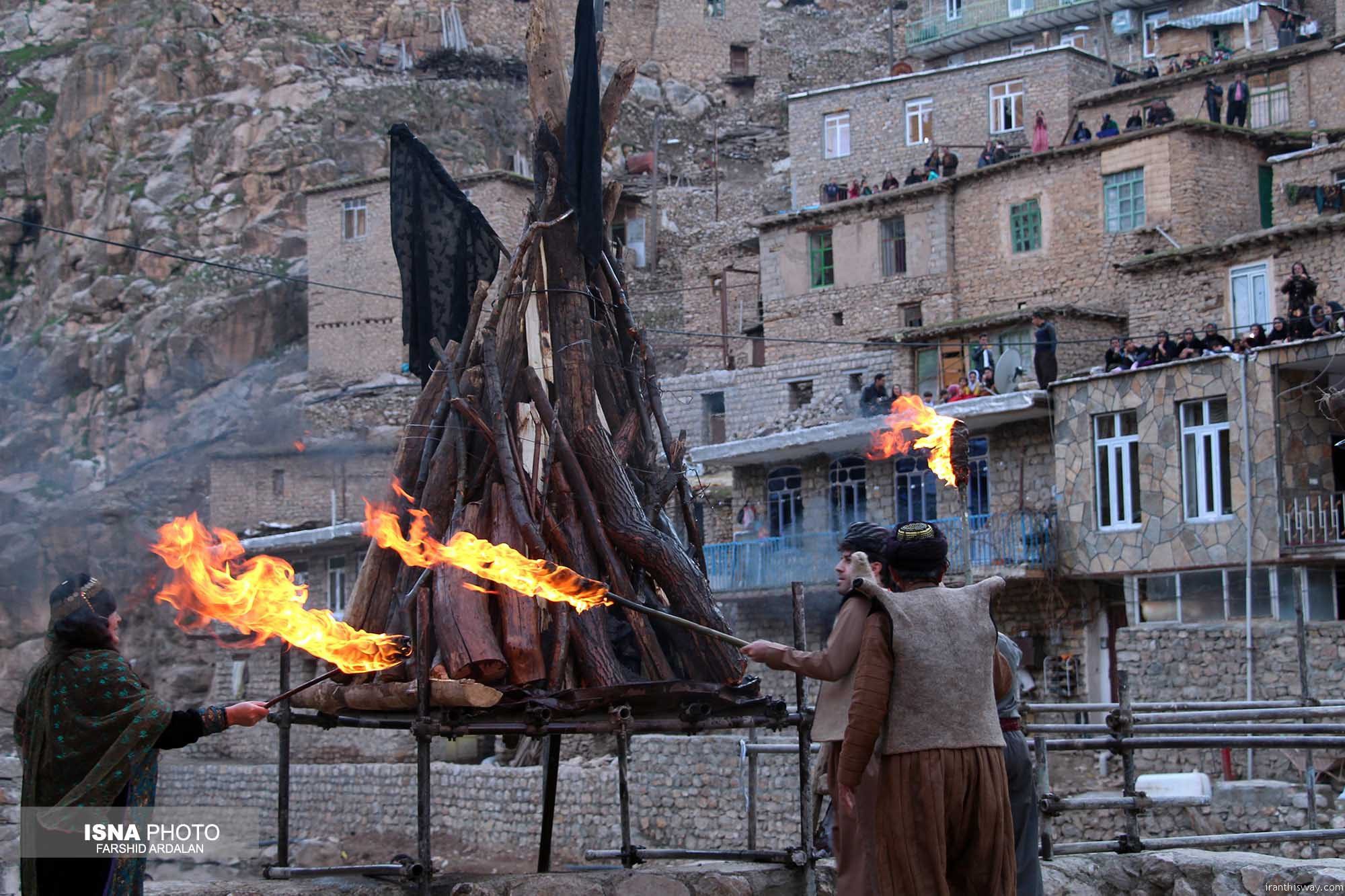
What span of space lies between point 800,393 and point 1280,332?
42.1 ft

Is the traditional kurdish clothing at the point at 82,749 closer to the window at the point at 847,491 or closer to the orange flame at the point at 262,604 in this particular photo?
the orange flame at the point at 262,604

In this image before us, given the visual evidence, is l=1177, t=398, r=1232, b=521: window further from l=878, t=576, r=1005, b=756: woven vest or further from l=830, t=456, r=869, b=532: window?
l=878, t=576, r=1005, b=756: woven vest

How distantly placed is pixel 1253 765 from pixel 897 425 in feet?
20.2

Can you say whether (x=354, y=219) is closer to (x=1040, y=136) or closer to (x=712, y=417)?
(x=712, y=417)

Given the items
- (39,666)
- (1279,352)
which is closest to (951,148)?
(1279,352)

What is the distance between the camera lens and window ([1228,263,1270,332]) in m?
27.6

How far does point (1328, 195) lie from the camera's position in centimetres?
2889

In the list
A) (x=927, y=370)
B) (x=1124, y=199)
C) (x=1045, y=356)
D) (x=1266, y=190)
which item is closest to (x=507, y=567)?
(x=1045, y=356)

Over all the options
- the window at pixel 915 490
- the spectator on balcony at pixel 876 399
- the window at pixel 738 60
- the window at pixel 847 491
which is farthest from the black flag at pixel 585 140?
the window at pixel 738 60

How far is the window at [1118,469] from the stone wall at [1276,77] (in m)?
12.3

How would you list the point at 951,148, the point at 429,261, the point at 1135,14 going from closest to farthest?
the point at 429,261 < the point at 951,148 < the point at 1135,14

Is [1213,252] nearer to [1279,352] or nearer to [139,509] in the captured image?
[1279,352]

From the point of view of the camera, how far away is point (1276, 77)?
35.7 m

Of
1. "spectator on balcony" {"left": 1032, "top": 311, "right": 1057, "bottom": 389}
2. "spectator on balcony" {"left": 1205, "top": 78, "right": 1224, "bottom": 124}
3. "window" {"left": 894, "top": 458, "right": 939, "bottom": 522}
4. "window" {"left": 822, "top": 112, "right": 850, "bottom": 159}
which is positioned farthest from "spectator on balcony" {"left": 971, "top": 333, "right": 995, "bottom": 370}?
"window" {"left": 822, "top": 112, "right": 850, "bottom": 159}
